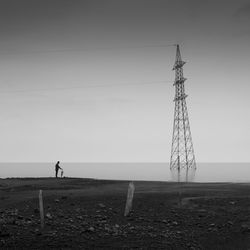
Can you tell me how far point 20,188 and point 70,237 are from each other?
17.8m

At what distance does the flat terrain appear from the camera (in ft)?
86.6

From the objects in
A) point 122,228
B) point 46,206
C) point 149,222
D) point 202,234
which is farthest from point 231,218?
point 46,206

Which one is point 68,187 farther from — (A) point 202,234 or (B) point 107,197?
(A) point 202,234

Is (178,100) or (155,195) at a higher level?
(178,100)

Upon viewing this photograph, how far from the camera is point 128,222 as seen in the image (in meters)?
28.9

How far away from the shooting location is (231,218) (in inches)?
1183

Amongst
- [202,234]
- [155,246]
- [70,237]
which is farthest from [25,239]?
[202,234]

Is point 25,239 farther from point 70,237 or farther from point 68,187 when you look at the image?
point 68,187

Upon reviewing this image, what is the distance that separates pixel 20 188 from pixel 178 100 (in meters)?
50.0

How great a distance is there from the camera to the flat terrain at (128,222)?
26406 mm

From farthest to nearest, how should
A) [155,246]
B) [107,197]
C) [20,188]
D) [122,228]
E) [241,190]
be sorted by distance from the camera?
[20,188]
[241,190]
[107,197]
[122,228]
[155,246]

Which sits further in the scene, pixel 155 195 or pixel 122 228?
pixel 155 195

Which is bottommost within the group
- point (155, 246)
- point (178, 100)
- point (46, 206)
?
point (155, 246)

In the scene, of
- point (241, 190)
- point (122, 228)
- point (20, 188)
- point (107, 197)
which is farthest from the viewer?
point (20, 188)
